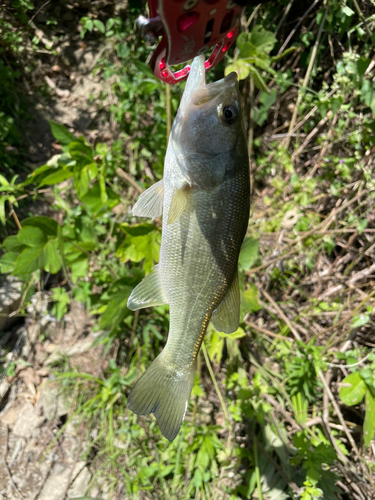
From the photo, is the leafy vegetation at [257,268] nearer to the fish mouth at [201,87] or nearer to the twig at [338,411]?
the twig at [338,411]

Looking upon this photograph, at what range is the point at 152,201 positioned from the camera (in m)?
1.09

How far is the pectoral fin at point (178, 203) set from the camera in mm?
960

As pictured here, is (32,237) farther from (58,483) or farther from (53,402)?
(58,483)

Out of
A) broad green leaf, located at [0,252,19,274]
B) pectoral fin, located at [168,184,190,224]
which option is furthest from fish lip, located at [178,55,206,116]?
broad green leaf, located at [0,252,19,274]

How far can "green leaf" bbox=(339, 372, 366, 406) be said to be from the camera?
1.68 meters

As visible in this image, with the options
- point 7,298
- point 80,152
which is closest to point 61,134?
point 80,152

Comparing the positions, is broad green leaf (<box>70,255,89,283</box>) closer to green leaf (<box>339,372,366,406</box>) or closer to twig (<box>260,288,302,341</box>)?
twig (<box>260,288,302,341</box>)

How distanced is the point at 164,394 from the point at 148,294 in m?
0.35

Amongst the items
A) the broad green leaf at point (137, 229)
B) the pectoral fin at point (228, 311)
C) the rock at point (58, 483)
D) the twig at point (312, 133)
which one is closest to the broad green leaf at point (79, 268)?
the broad green leaf at point (137, 229)

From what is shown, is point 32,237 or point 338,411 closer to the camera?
point 32,237

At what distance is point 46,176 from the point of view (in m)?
Result: 1.61

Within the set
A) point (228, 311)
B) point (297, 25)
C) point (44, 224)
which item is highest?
point (297, 25)

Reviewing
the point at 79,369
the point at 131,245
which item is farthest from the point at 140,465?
the point at 131,245

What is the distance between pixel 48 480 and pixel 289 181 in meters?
2.84
